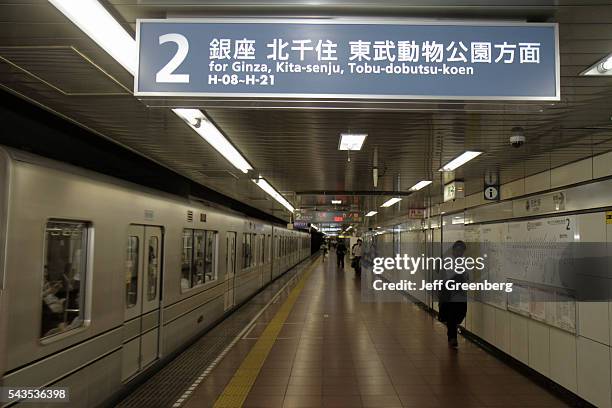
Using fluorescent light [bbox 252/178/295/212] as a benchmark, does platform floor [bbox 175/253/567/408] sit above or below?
below

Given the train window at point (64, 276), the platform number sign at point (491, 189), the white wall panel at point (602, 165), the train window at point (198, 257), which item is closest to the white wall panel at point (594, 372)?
the white wall panel at point (602, 165)

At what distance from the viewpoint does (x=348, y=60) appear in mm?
2344

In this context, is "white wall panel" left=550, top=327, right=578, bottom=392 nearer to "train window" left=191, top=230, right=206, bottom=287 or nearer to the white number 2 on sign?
the white number 2 on sign

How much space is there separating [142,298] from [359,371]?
2.84 metres

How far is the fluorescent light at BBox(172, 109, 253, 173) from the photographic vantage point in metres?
4.27

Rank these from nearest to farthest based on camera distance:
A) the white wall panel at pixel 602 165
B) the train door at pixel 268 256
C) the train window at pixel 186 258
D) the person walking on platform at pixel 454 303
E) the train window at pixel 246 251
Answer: the white wall panel at pixel 602 165, the train window at pixel 186 258, the person walking on platform at pixel 454 303, the train window at pixel 246 251, the train door at pixel 268 256

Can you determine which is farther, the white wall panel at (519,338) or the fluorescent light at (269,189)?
the fluorescent light at (269,189)

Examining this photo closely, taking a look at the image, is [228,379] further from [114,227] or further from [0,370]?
[0,370]

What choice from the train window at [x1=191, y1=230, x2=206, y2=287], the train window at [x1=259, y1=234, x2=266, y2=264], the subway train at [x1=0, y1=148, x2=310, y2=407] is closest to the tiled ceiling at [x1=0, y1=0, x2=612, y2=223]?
the subway train at [x1=0, y1=148, x2=310, y2=407]

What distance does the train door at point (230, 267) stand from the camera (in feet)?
32.1

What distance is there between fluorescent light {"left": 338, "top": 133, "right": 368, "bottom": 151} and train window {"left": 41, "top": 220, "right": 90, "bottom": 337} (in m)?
2.73

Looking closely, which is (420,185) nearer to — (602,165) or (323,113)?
(602,165)

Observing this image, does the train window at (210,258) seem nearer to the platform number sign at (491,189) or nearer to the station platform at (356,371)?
the station platform at (356,371)

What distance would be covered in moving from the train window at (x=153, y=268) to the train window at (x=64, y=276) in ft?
5.46
